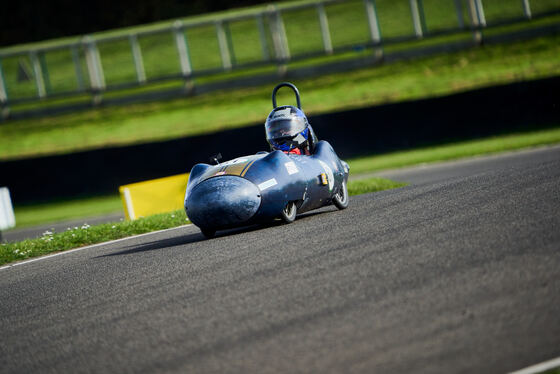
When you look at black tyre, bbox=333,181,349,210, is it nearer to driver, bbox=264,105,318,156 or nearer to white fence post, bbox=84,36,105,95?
driver, bbox=264,105,318,156

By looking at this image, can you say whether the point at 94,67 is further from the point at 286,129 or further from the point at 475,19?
the point at 286,129

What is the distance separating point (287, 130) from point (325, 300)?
5487 mm

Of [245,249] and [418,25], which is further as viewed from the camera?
[418,25]

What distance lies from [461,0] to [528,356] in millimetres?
26851

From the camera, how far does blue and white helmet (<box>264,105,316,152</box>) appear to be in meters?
10.5

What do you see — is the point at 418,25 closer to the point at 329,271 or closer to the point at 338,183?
the point at 338,183

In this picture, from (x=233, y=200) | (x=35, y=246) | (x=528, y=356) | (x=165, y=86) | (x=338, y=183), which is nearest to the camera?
(x=528, y=356)

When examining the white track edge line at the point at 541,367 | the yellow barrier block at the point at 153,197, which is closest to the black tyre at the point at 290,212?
the white track edge line at the point at 541,367

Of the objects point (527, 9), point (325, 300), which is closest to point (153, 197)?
point (325, 300)

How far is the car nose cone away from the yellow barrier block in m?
7.31

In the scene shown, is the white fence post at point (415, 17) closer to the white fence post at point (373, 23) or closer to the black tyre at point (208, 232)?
the white fence post at point (373, 23)

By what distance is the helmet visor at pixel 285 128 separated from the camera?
10.4 metres

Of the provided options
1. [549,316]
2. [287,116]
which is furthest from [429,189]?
[549,316]

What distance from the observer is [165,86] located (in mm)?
31062
